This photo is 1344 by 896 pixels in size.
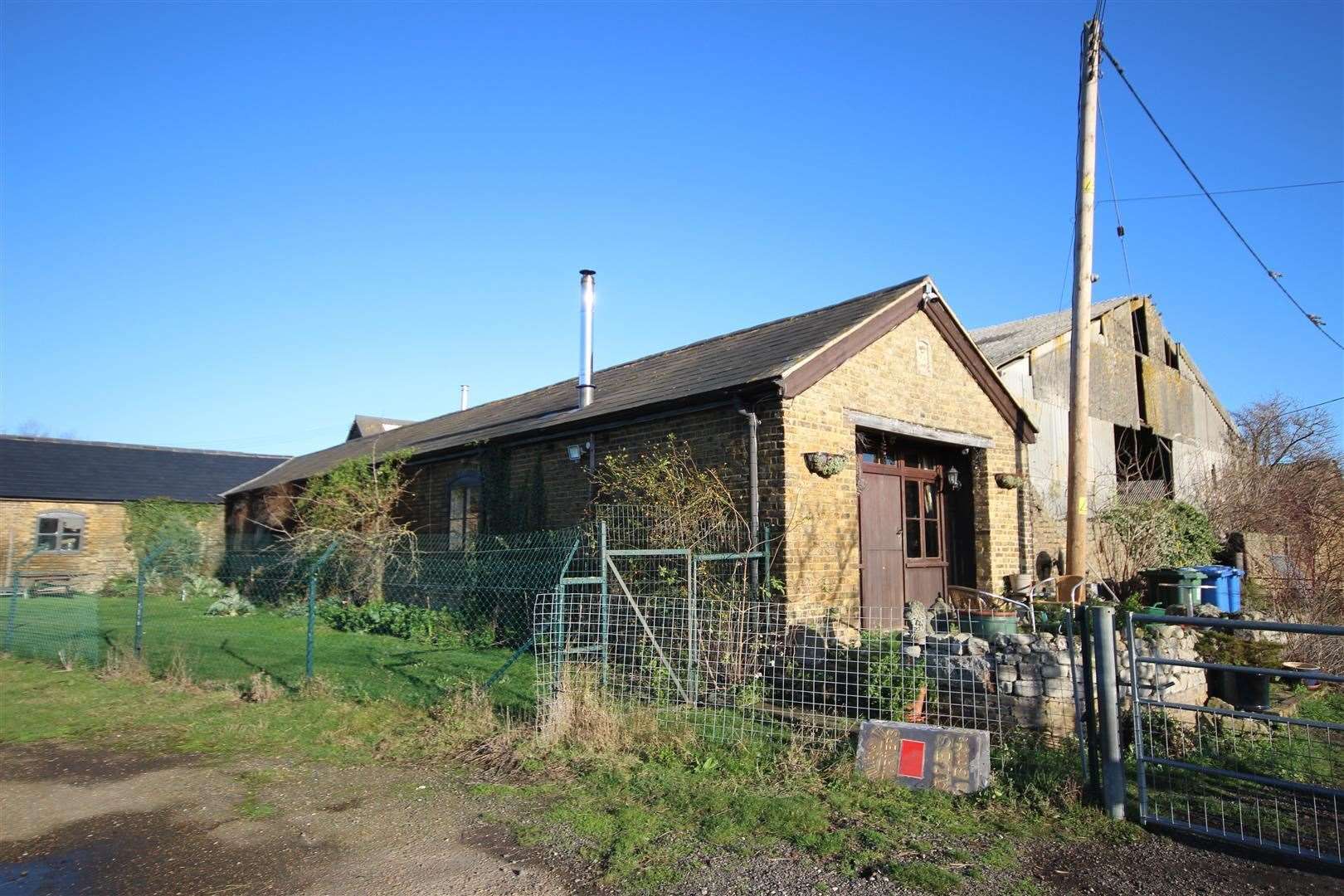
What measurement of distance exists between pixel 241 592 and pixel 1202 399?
23440mm

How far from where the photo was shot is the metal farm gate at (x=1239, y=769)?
452cm

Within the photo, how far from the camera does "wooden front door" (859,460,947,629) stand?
11.6 meters

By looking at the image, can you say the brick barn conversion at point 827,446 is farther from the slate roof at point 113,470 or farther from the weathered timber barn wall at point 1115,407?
the slate roof at point 113,470

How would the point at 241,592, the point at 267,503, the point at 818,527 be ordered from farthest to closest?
the point at 267,503
the point at 241,592
the point at 818,527

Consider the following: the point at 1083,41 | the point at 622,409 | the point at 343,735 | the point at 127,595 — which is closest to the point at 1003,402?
the point at 1083,41

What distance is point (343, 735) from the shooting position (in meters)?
6.89

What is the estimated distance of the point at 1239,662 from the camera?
28.9 feet

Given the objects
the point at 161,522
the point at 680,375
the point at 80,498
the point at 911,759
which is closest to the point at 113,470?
the point at 80,498

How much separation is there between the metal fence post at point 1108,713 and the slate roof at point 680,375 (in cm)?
504

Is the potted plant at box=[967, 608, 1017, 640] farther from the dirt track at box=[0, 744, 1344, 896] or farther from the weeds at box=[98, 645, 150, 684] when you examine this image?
the weeds at box=[98, 645, 150, 684]

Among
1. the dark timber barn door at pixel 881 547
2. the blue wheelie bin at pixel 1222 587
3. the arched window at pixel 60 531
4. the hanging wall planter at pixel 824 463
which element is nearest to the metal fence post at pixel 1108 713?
the hanging wall planter at pixel 824 463

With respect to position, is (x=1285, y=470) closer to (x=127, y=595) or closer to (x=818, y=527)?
(x=818, y=527)

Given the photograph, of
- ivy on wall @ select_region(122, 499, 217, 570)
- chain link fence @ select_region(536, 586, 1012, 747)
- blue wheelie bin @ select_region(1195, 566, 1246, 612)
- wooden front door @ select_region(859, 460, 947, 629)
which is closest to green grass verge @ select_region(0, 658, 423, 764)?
chain link fence @ select_region(536, 586, 1012, 747)

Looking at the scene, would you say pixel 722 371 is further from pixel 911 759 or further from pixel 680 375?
pixel 911 759
